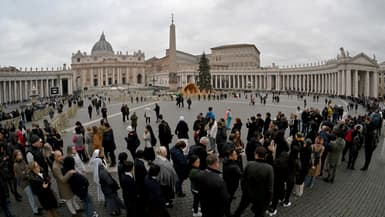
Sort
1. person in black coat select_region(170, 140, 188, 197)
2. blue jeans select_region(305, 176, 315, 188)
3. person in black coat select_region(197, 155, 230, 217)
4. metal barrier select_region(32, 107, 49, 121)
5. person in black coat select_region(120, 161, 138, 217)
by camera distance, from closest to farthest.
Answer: person in black coat select_region(197, 155, 230, 217)
person in black coat select_region(120, 161, 138, 217)
person in black coat select_region(170, 140, 188, 197)
blue jeans select_region(305, 176, 315, 188)
metal barrier select_region(32, 107, 49, 121)

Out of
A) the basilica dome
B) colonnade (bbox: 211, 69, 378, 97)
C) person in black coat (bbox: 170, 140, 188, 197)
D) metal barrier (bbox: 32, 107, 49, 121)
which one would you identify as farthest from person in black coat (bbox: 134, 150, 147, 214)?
the basilica dome

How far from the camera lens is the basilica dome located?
454 feet

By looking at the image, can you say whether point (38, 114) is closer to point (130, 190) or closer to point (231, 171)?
point (130, 190)

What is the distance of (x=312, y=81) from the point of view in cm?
8369

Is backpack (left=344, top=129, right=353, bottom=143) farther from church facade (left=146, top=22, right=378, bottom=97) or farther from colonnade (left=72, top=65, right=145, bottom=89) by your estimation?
colonnade (left=72, top=65, right=145, bottom=89)

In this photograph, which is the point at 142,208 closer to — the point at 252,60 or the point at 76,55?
the point at 252,60

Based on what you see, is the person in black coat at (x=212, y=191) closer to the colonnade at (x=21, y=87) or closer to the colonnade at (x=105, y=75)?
the colonnade at (x=21, y=87)

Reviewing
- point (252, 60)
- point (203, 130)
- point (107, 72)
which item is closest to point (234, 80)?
point (252, 60)

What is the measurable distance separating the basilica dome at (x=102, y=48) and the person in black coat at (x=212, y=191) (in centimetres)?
13803

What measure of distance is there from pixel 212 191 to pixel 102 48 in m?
143

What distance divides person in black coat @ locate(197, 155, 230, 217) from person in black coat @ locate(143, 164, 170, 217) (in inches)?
27.3

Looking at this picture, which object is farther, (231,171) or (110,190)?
(110,190)

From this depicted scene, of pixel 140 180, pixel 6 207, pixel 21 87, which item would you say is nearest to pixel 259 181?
pixel 140 180

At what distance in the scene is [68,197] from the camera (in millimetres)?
6812
